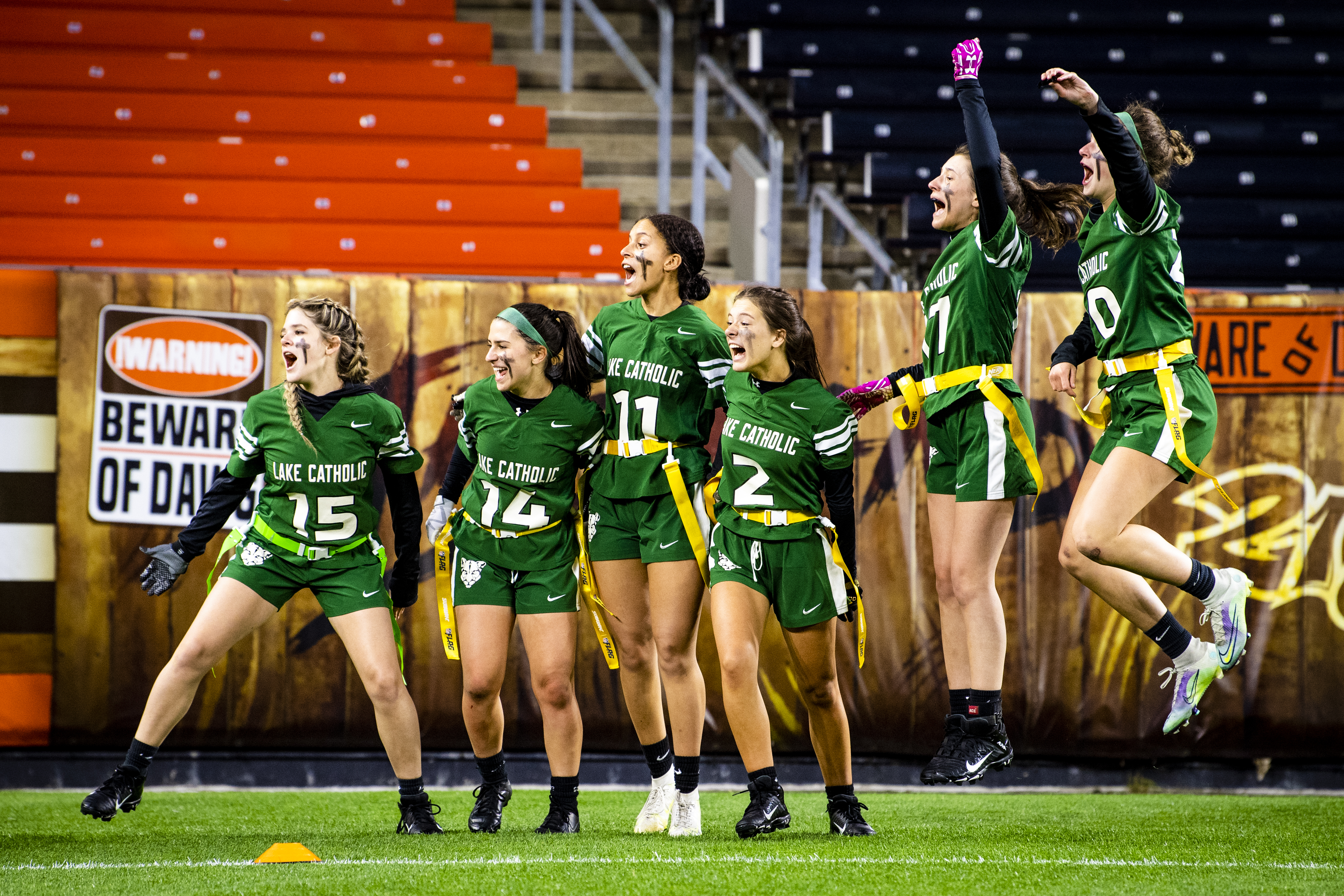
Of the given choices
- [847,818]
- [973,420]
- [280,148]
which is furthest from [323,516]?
[280,148]

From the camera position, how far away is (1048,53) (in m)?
9.76

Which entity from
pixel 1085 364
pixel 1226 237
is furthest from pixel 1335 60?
pixel 1085 364

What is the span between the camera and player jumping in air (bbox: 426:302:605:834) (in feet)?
14.3

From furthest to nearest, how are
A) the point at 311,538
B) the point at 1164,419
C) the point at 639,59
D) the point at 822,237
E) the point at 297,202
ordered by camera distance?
the point at 639,59, the point at 822,237, the point at 297,202, the point at 311,538, the point at 1164,419

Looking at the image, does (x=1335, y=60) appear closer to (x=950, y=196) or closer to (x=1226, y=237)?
(x=1226, y=237)

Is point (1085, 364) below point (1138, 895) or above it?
above

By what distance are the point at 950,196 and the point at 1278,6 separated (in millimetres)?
Answer: 7738

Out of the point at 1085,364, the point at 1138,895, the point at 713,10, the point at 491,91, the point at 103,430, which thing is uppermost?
the point at 713,10

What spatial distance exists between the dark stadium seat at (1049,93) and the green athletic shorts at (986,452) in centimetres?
552

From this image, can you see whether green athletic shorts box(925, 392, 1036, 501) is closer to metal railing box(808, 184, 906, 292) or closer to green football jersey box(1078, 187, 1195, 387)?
green football jersey box(1078, 187, 1195, 387)

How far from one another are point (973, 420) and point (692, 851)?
5.05 feet

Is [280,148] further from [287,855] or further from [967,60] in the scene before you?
[287,855]

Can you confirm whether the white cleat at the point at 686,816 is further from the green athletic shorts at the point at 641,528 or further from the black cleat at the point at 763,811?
the green athletic shorts at the point at 641,528

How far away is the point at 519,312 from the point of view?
445 centimetres
